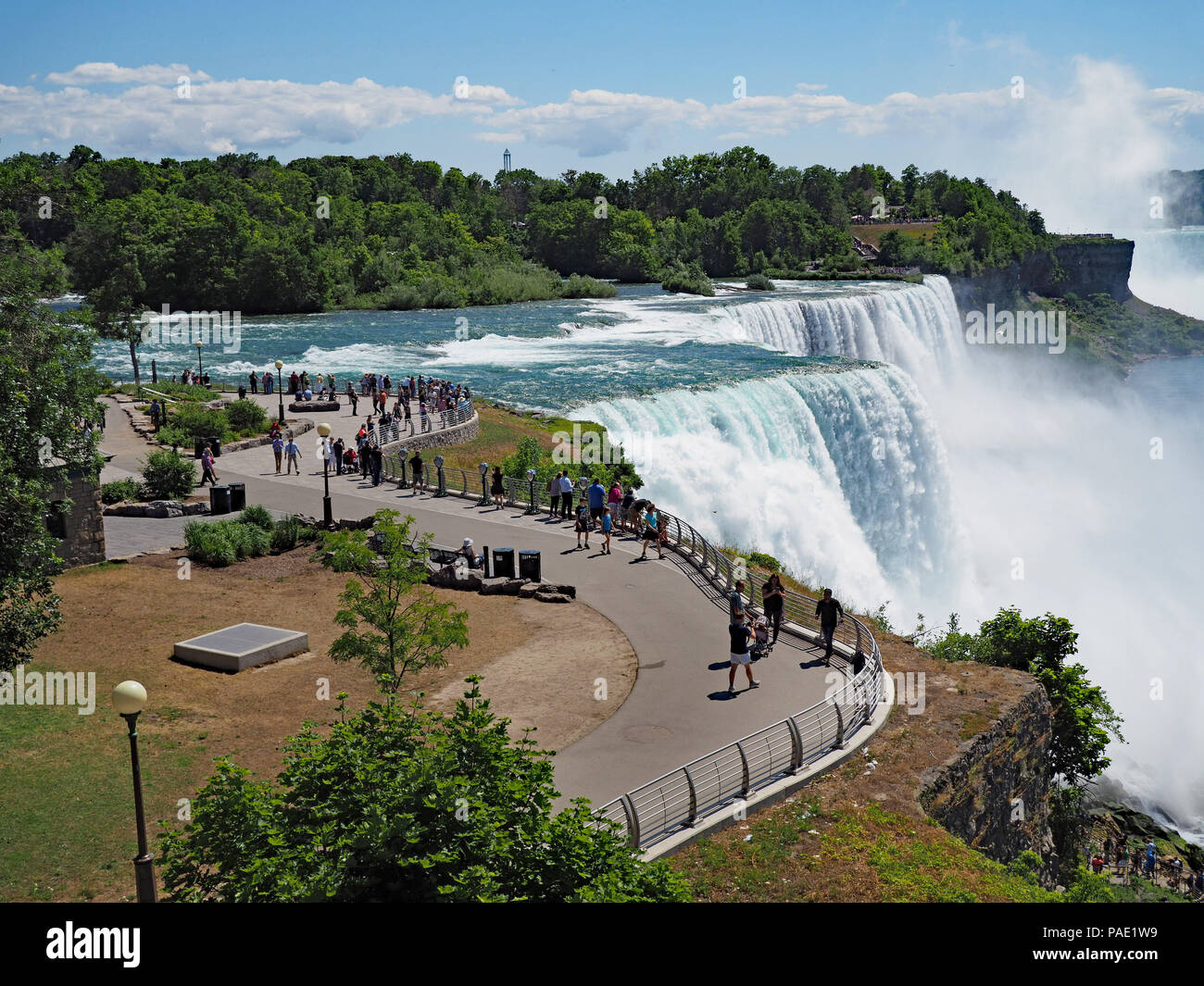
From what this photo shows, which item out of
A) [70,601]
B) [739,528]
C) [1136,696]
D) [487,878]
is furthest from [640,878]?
[1136,696]

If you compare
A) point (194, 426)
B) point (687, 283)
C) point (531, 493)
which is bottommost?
point (531, 493)

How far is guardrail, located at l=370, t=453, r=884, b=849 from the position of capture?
1214cm

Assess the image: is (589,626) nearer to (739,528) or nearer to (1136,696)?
(739,528)

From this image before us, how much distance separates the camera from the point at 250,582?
71.4 ft

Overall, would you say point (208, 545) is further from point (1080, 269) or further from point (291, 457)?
point (1080, 269)

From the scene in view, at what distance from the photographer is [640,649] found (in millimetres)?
17703

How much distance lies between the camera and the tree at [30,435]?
42.9 feet

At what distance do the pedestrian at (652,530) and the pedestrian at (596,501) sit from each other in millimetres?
1644

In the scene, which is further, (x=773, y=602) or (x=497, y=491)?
(x=497, y=491)

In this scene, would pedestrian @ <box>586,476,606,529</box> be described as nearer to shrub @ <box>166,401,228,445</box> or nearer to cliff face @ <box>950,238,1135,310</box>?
shrub @ <box>166,401,228,445</box>

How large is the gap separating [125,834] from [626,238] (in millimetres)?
100724

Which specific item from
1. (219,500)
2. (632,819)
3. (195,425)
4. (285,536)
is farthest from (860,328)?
(632,819)

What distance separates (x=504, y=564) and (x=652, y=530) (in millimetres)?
3120

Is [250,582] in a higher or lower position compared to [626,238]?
lower
